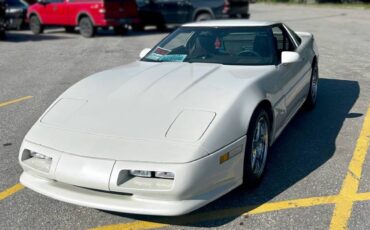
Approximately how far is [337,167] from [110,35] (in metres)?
13.7

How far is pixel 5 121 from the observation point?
5.66 metres

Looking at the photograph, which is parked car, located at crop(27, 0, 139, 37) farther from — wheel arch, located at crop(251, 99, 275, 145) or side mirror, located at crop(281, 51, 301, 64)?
wheel arch, located at crop(251, 99, 275, 145)

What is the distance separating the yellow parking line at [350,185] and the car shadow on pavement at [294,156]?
0.26 meters

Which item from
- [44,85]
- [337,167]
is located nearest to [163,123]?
[337,167]

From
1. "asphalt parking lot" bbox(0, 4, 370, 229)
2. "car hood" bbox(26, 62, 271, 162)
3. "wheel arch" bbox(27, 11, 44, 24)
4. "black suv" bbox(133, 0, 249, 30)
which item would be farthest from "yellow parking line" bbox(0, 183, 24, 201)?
"wheel arch" bbox(27, 11, 44, 24)

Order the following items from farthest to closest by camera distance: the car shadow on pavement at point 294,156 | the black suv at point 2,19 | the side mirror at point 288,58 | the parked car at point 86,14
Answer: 1. the parked car at point 86,14
2. the black suv at point 2,19
3. the side mirror at point 288,58
4. the car shadow on pavement at point 294,156

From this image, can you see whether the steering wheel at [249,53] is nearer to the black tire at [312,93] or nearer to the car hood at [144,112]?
the car hood at [144,112]

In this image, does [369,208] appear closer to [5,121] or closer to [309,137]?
[309,137]

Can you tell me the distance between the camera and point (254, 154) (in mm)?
3562

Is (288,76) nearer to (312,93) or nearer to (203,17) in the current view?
(312,93)

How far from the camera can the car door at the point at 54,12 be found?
52.7ft

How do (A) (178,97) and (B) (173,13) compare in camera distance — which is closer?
(A) (178,97)

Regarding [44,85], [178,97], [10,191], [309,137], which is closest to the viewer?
[178,97]

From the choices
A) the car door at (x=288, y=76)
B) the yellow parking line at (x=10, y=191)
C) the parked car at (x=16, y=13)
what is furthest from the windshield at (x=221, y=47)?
the parked car at (x=16, y=13)
